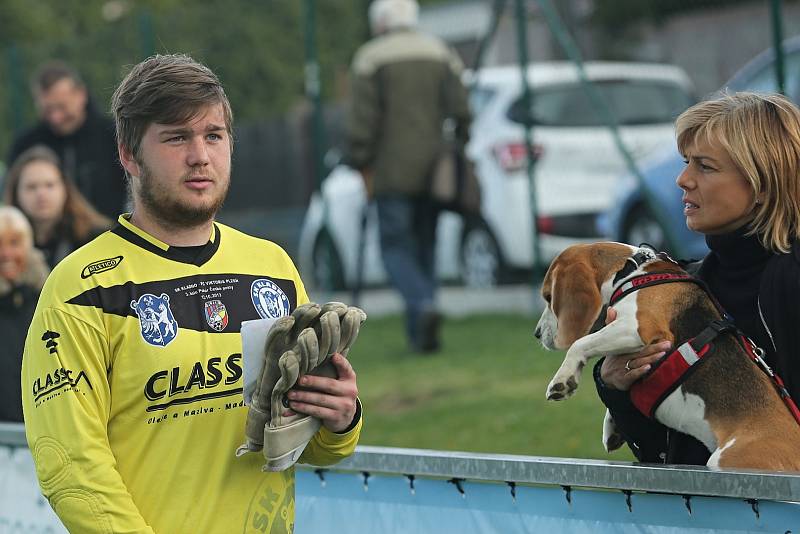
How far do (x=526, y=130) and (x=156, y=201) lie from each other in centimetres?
830

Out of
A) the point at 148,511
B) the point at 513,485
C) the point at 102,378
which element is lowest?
the point at 513,485

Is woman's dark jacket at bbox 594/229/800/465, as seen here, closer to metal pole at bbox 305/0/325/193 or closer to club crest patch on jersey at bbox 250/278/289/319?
club crest patch on jersey at bbox 250/278/289/319

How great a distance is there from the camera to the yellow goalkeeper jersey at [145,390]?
2875 millimetres

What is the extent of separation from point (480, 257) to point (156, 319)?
901cm

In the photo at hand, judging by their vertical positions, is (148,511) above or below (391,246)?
above

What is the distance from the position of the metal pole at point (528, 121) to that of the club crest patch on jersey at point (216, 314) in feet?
27.0

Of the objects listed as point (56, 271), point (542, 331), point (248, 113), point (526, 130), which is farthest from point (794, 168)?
point (248, 113)

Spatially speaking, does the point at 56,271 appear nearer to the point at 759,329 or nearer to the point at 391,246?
the point at 759,329

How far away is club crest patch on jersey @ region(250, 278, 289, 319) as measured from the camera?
3117 mm

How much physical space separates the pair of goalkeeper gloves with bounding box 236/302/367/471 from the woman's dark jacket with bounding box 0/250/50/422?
3.13 metres

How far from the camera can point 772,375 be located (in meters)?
3.30

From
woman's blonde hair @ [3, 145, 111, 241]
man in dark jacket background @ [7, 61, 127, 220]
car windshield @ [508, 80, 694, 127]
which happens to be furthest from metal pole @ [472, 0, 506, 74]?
woman's blonde hair @ [3, 145, 111, 241]

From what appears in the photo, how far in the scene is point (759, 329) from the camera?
340cm

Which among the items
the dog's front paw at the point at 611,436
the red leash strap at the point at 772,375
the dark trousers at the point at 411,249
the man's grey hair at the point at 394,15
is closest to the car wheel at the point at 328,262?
the dark trousers at the point at 411,249
